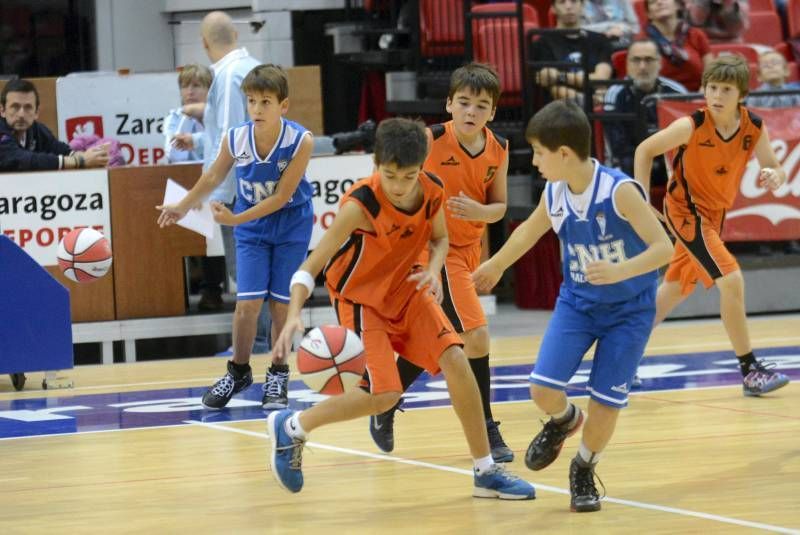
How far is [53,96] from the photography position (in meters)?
12.6

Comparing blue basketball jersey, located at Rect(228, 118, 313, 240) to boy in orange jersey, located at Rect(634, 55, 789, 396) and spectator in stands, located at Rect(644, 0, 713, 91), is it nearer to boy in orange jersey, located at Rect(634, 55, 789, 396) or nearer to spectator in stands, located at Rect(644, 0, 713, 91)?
boy in orange jersey, located at Rect(634, 55, 789, 396)

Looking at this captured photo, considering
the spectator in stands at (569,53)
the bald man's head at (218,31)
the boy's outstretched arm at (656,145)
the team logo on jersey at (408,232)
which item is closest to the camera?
the team logo on jersey at (408,232)

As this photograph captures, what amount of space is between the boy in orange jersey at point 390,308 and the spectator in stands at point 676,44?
7483 mm

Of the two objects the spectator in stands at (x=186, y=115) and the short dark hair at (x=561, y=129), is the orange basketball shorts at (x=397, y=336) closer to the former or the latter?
the short dark hair at (x=561, y=129)

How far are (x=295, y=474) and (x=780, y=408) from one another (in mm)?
3247

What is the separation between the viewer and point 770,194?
479 inches

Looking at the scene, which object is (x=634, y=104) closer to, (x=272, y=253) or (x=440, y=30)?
(x=440, y=30)

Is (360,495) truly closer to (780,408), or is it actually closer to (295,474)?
(295,474)

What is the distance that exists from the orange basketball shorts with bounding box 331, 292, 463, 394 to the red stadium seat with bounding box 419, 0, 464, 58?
838 cm

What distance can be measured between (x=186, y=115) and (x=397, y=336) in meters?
5.71

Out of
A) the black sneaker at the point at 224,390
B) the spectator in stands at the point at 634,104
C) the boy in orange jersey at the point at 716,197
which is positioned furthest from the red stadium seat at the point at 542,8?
the black sneaker at the point at 224,390

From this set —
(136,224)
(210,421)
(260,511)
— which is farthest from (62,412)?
(260,511)

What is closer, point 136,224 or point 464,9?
point 136,224

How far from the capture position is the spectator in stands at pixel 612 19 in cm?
1353
